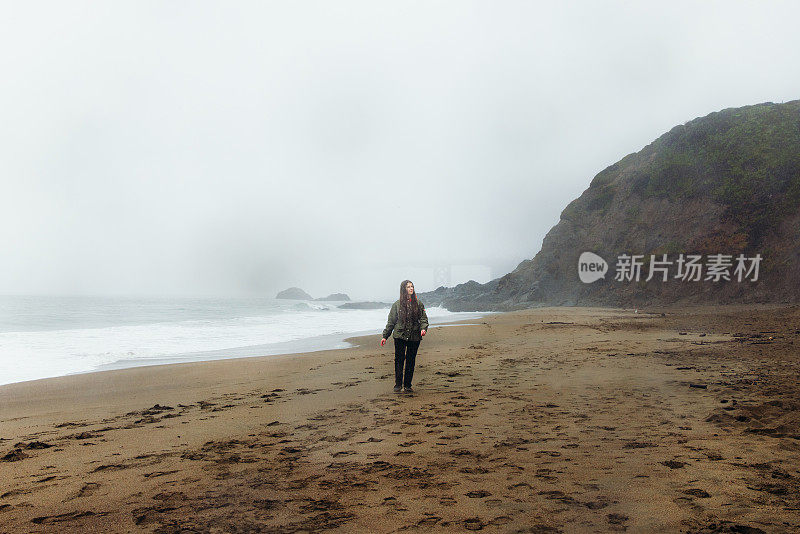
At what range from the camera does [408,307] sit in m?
7.58

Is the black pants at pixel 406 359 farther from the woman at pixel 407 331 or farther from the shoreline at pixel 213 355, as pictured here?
the shoreline at pixel 213 355

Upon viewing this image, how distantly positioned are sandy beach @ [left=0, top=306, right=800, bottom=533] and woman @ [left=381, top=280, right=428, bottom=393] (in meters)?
0.40

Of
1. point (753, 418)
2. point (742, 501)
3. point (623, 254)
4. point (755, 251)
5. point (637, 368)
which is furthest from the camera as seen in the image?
point (623, 254)

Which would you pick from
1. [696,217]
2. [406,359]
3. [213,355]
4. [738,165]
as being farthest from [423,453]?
[738,165]

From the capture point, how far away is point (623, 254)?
1619 inches

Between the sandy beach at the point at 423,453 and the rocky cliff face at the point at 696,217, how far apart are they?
30.1m

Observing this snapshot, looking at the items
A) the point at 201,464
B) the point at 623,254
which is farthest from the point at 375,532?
the point at 623,254

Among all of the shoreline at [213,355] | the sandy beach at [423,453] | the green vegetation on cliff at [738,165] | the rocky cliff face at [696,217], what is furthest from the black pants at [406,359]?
the green vegetation on cliff at [738,165]

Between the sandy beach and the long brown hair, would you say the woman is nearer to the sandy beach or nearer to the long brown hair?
the long brown hair

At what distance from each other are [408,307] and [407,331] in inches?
15.2

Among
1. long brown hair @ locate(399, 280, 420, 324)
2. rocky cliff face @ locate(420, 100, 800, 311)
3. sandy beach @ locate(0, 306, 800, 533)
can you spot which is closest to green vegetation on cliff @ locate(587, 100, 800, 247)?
rocky cliff face @ locate(420, 100, 800, 311)

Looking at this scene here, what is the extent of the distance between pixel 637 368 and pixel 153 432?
792cm

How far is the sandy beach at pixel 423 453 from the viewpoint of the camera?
2912 mm

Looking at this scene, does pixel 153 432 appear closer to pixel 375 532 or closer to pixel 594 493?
pixel 375 532
